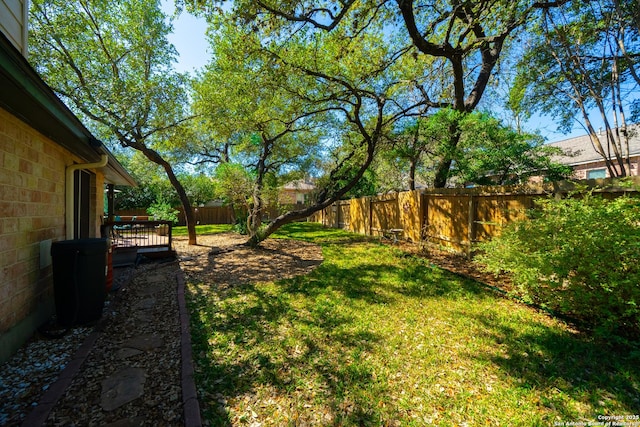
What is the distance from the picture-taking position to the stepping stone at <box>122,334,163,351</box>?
3.21 meters

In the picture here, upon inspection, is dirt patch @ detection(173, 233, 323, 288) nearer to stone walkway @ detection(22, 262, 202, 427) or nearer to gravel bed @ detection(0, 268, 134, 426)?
stone walkway @ detection(22, 262, 202, 427)

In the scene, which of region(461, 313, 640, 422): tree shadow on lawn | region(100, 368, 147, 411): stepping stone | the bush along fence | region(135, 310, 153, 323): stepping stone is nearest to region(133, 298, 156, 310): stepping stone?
region(135, 310, 153, 323): stepping stone

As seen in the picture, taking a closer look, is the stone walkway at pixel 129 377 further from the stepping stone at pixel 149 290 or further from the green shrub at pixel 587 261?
the green shrub at pixel 587 261

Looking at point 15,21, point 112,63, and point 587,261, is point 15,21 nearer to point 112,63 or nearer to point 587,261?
point 112,63

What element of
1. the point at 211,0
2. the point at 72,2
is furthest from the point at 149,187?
the point at 211,0

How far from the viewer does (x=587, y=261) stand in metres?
3.21

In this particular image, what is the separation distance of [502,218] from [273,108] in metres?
7.89

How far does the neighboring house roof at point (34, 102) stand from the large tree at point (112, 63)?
5.41 meters

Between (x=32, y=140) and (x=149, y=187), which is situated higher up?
(x=149, y=187)

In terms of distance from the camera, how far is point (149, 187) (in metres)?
22.1

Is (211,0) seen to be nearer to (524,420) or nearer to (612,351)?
(524,420)

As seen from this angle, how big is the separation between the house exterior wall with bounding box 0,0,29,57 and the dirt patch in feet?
15.7

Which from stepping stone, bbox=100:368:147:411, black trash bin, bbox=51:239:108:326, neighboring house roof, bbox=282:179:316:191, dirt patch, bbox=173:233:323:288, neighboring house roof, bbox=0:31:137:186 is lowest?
stepping stone, bbox=100:368:147:411

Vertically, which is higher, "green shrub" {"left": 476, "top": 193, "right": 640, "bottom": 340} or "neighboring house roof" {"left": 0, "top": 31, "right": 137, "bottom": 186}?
"neighboring house roof" {"left": 0, "top": 31, "right": 137, "bottom": 186}
